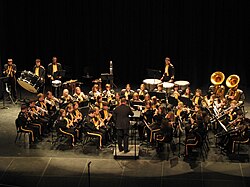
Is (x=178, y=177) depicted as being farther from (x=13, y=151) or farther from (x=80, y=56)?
(x=80, y=56)

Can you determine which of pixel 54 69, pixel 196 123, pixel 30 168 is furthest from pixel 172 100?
pixel 54 69

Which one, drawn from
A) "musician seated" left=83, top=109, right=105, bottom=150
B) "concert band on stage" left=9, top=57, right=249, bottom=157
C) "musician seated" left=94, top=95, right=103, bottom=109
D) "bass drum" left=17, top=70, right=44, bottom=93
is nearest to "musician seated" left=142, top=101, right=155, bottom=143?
"concert band on stage" left=9, top=57, right=249, bottom=157

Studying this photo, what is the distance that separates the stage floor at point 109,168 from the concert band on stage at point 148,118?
435mm

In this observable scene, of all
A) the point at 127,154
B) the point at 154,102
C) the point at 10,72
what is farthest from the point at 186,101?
the point at 10,72

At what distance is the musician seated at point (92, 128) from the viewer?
1367cm

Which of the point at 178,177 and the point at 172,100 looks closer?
the point at 178,177

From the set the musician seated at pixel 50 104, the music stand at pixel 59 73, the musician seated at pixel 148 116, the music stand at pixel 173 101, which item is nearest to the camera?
the musician seated at pixel 148 116

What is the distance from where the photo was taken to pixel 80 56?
20.3 m

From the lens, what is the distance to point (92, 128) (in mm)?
13750

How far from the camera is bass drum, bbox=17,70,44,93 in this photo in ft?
54.5

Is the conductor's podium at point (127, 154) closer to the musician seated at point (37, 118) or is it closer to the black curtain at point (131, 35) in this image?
the musician seated at point (37, 118)

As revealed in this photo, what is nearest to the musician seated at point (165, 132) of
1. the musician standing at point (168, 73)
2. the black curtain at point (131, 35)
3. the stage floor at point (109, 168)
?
the stage floor at point (109, 168)

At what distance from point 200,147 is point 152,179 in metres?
1.82

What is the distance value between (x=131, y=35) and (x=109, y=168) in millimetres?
8147
